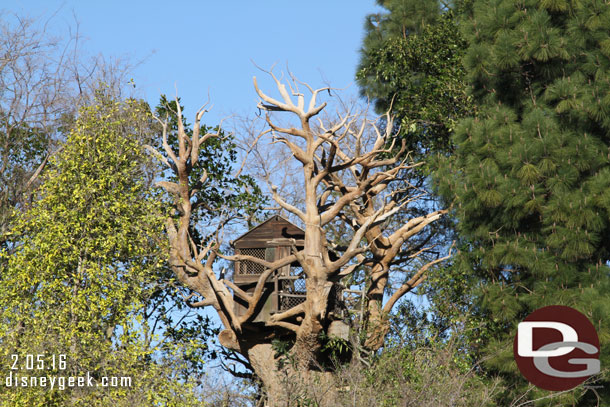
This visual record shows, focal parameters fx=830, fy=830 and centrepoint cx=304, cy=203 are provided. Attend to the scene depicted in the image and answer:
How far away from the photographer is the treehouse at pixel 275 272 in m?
13.5

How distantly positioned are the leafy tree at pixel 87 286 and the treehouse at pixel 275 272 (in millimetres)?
1384

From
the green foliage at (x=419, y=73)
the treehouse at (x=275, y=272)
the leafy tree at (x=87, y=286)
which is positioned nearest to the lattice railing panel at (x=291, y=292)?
the treehouse at (x=275, y=272)

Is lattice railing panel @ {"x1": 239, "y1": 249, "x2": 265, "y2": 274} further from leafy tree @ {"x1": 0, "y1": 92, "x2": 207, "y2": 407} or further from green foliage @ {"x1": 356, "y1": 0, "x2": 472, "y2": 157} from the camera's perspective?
green foliage @ {"x1": 356, "y1": 0, "x2": 472, "y2": 157}

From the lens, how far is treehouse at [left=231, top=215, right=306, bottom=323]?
44.3 ft

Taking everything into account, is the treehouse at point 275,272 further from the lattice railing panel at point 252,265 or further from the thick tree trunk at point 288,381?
the thick tree trunk at point 288,381

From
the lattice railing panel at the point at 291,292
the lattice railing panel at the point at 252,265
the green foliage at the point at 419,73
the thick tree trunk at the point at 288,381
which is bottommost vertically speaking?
the thick tree trunk at the point at 288,381

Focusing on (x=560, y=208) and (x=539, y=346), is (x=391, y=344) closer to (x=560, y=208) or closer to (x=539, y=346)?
(x=539, y=346)

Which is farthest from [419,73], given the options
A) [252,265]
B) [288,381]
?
[288,381]

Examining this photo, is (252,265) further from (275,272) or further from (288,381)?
(288,381)

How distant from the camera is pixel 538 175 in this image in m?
11.3

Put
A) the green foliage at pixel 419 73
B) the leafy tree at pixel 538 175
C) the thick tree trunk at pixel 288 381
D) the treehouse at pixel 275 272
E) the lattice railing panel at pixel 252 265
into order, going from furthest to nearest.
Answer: the green foliage at pixel 419 73 → the lattice railing panel at pixel 252 265 → the treehouse at pixel 275 272 → the thick tree trunk at pixel 288 381 → the leafy tree at pixel 538 175

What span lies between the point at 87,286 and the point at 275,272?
2.95 m

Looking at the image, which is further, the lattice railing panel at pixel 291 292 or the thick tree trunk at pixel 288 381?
the lattice railing panel at pixel 291 292

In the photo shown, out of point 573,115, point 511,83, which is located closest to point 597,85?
point 573,115
